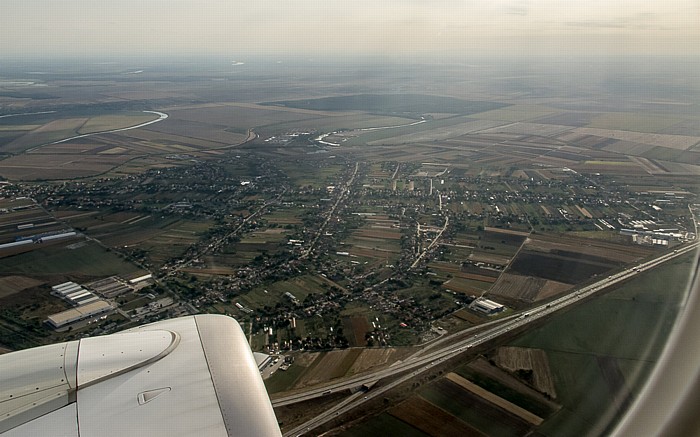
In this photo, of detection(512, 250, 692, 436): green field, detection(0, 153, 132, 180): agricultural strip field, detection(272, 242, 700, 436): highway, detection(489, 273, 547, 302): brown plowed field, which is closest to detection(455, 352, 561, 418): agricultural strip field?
detection(512, 250, 692, 436): green field

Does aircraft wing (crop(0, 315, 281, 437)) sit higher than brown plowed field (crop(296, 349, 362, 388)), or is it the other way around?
aircraft wing (crop(0, 315, 281, 437))

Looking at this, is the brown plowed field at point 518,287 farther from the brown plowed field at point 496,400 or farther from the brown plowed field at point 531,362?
the brown plowed field at point 496,400

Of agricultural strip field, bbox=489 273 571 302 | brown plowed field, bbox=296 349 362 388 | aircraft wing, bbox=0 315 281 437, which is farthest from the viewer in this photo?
agricultural strip field, bbox=489 273 571 302

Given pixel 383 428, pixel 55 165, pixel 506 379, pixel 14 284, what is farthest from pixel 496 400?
pixel 55 165

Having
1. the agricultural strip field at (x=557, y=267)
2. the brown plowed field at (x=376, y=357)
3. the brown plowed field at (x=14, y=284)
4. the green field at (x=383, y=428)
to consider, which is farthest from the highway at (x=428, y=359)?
the brown plowed field at (x=14, y=284)

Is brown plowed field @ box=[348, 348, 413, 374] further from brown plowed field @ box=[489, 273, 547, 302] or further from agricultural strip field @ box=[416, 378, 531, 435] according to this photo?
brown plowed field @ box=[489, 273, 547, 302]

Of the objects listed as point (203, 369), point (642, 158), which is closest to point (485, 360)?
point (203, 369)

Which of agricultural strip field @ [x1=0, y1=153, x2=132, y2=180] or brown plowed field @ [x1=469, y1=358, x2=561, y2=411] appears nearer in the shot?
brown plowed field @ [x1=469, y1=358, x2=561, y2=411]
